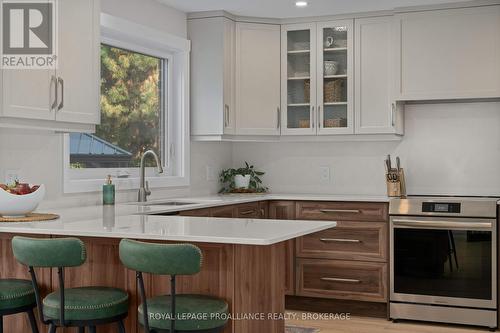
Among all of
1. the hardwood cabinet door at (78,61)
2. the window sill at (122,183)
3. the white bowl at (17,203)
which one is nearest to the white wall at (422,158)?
the window sill at (122,183)

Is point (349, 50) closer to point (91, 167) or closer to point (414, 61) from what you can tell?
point (414, 61)

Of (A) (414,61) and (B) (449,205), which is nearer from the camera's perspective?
(B) (449,205)

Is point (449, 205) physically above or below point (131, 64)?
below

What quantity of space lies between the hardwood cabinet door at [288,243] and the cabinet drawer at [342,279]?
0.05 m

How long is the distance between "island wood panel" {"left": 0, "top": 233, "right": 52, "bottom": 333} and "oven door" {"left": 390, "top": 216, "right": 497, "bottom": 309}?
2.53m

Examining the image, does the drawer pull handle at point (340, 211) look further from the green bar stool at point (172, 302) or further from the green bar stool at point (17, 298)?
the green bar stool at point (17, 298)

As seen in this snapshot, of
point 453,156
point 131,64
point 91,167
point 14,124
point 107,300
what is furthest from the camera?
point 453,156

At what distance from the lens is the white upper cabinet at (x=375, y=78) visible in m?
5.09

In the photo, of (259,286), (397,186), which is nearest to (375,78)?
(397,186)

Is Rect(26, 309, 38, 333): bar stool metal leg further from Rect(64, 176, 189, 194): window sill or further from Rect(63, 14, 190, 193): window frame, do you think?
Rect(63, 14, 190, 193): window frame

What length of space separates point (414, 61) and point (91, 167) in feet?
7.98

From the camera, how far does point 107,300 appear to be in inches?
108

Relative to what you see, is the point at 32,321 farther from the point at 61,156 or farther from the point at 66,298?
the point at 61,156

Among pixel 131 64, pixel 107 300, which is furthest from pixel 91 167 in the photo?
pixel 107 300
